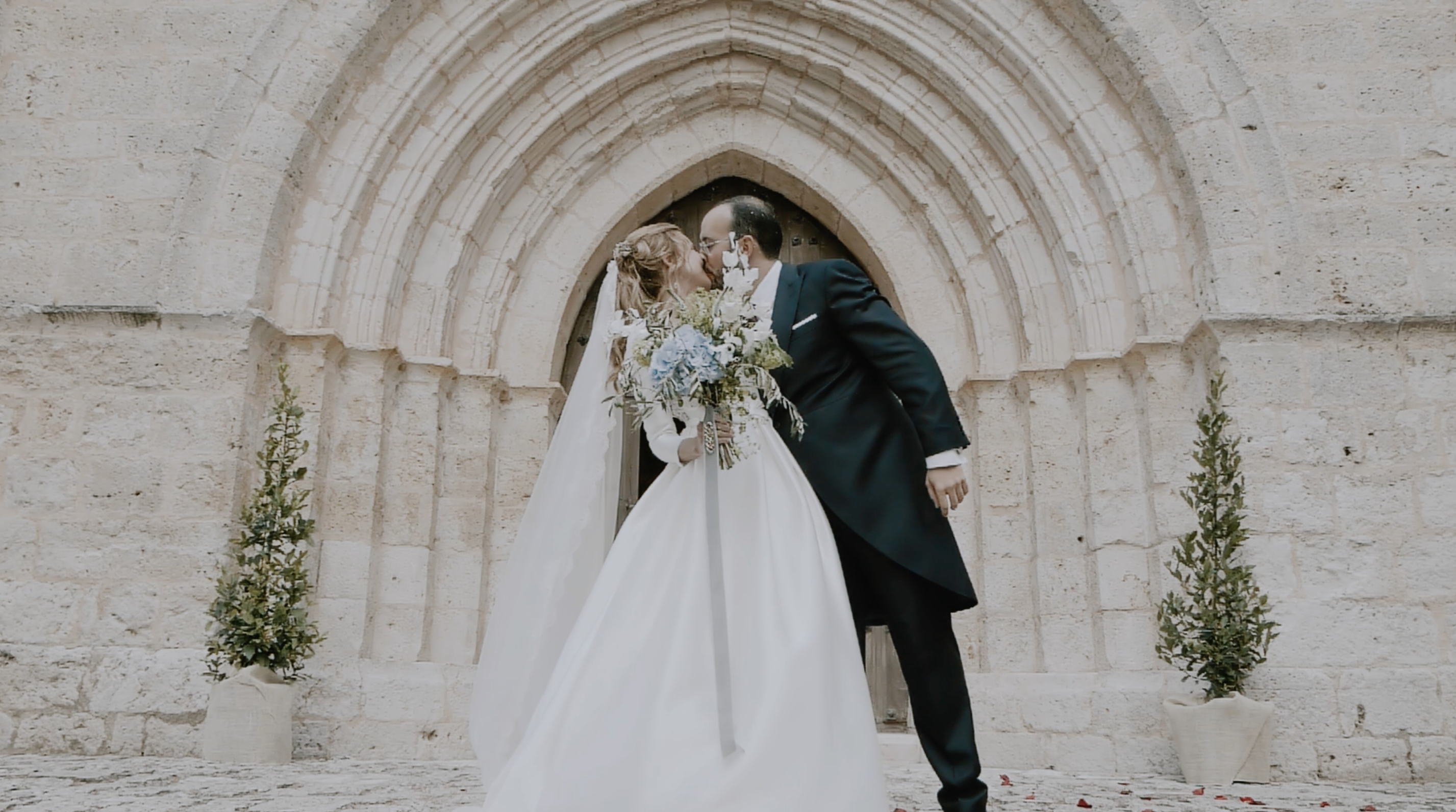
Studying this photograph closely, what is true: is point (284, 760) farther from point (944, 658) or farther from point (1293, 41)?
point (1293, 41)

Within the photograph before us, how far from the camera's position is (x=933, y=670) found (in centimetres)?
263

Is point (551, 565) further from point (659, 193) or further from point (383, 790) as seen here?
point (659, 193)

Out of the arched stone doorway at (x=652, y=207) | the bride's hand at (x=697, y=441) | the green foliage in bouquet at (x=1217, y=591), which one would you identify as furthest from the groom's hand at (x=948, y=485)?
the arched stone doorway at (x=652, y=207)

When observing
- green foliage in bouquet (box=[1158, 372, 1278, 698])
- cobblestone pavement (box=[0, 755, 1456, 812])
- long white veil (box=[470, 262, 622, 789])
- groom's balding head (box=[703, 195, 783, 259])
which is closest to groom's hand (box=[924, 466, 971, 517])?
groom's balding head (box=[703, 195, 783, 259])

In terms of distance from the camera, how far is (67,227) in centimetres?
513

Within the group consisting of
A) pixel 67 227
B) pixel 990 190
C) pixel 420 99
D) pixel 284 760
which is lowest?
pixel 284 760

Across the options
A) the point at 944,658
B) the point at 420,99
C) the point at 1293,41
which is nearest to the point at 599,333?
the point at 944,658

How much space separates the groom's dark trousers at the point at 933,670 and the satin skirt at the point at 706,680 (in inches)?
6.4

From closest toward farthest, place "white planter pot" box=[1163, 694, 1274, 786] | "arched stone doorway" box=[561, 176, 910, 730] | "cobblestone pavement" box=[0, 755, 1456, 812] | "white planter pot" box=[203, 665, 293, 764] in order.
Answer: "cobblestone pavement" box=[0, 755, 1456, 812] < "white planter pot" box=[1163, 694, 1274, 786] < "white planter pot" box=[203, 665, 293, 764] < "arched stone doorway" box=[561, 176, 910, 730]

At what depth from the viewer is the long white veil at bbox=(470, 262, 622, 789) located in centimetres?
285

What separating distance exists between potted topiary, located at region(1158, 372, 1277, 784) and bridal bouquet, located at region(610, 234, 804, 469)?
8.14 feet

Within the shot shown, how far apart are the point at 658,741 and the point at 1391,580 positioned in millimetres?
3711

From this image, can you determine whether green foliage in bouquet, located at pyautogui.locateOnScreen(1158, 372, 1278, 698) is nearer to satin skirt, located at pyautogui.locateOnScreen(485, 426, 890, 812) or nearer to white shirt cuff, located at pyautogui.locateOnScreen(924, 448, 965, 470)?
white shirt cuff, located at pyautogui.locateOnScreen(924, 448, 965, 470)

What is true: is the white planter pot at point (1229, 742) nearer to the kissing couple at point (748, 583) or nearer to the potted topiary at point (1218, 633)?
the potted topiary at point (1218, 633)
